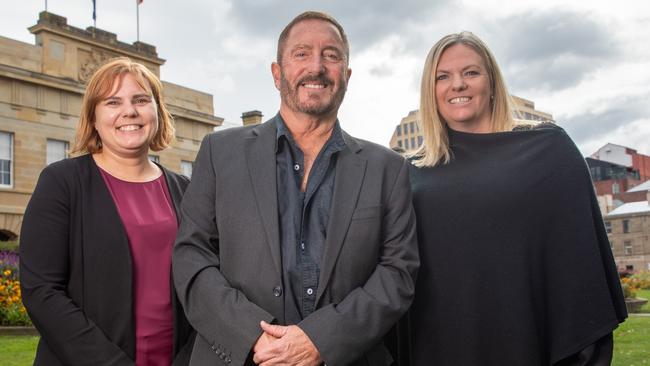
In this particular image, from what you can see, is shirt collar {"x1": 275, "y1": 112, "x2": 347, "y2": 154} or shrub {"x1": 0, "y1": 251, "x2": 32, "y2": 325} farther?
shrub {"x1": 0, "y1": 251, "x2": 32, "y2": 325}

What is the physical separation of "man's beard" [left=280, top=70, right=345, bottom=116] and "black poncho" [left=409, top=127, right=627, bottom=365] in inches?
37.5

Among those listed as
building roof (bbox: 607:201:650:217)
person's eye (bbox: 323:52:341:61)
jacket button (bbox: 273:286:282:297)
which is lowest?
jacket button (bbox: 273:286:282:297)

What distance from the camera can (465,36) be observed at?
4.34 m

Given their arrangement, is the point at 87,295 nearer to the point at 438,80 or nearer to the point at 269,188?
the point at 269,188

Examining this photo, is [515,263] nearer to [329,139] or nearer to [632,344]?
[329,139]

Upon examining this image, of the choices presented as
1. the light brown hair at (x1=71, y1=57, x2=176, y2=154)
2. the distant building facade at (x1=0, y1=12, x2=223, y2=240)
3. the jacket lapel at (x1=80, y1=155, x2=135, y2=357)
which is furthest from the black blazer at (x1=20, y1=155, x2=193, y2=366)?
the distant building facade at (x1=0, y1=12, x2=223, y2=240)

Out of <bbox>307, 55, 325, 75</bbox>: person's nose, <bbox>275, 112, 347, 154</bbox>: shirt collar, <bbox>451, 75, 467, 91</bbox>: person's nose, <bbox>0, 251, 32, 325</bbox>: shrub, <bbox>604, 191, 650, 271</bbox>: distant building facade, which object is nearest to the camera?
<bbox>307, 55, 325, 75</bbox>: person's nose

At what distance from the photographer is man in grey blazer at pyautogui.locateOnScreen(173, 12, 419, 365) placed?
124 inches

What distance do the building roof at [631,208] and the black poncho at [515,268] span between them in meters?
83.2

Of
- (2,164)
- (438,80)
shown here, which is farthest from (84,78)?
(438,80)

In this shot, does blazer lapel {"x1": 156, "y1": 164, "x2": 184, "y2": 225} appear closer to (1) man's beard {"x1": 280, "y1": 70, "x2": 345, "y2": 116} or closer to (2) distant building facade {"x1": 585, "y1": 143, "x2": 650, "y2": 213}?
(1) man's beard {"x1": 280, "y1": 70, "x2": 345, "y2": 116}

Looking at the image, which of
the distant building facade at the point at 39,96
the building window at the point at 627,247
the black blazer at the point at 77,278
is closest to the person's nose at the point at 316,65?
the black blazer at the point at 77,278

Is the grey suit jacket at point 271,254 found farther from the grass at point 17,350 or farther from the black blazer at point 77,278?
the grass at point 17,350

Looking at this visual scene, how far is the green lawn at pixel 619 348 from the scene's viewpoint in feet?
30.1
